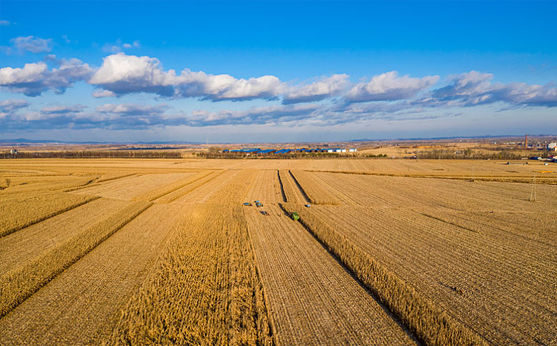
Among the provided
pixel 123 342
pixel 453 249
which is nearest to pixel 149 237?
pixel 123 342

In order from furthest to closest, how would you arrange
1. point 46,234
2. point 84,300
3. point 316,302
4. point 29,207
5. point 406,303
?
point 29,207 < point 46,234 < point 84,300 < point 316,302 < point 406,303

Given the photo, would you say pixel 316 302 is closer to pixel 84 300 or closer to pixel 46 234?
pixel 84 300

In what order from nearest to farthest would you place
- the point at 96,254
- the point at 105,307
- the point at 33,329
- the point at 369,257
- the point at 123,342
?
1. the point at 123,342
2. the point at 33,329
3. the point at 105,307
4. the point at 369,257
5. the point at 96,254

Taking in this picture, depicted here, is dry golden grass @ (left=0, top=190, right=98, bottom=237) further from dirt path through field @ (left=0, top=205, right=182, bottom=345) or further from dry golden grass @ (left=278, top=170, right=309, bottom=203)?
dry golden grass @ (left=278, top=170, right=309, bottom=203)

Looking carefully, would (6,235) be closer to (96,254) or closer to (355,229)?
(96,254)

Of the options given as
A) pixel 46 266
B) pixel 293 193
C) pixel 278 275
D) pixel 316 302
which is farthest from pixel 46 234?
pixel 293 193

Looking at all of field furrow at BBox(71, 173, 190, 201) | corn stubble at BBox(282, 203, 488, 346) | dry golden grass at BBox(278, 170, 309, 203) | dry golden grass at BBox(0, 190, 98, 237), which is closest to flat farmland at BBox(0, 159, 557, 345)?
corn stubble at BBox(282, 203, 488, 346)
